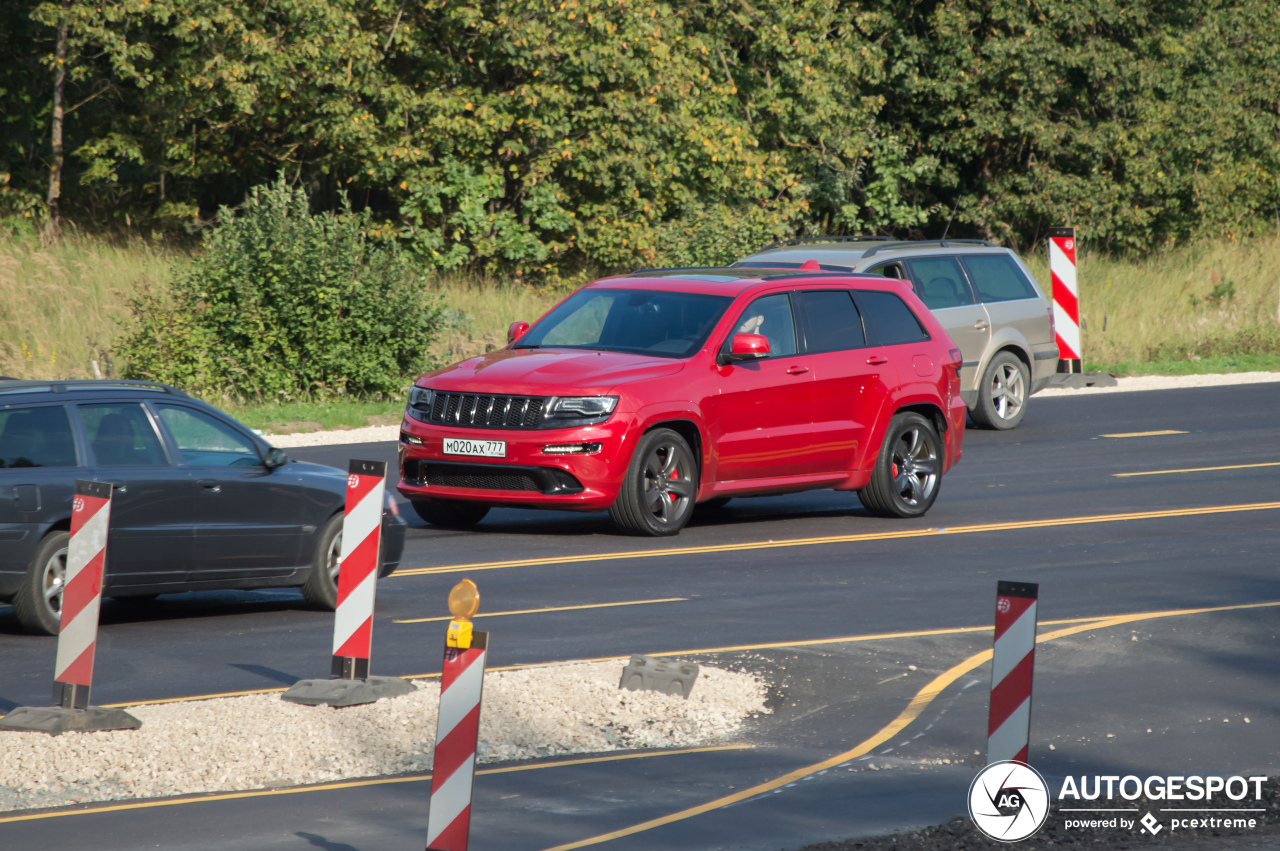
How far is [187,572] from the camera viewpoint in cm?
1039

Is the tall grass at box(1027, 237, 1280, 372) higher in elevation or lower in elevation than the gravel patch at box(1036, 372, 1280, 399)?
higher

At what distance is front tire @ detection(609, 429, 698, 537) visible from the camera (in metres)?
13.1

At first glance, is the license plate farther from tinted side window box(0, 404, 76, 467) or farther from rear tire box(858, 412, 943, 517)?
tinted side window box(0, 404, 76, 467)

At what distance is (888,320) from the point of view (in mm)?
15023

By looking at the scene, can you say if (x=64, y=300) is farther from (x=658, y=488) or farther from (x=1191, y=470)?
(x=1191, y=470)

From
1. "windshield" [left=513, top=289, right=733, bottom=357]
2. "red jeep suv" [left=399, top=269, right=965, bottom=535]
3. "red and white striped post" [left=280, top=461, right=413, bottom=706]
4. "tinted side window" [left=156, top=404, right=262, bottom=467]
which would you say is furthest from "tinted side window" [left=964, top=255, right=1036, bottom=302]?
"red and white striped post" [left=280, top=461, right=413, bottom=706]

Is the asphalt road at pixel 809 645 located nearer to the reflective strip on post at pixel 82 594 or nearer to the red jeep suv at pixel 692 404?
the red jeep suv at pixel 692 404

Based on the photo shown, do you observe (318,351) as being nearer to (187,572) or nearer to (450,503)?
(450,503)

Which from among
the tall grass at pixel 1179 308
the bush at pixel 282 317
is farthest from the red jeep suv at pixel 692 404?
the tall grass at pixel 1179 308

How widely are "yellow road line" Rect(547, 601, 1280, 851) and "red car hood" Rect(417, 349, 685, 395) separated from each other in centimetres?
423

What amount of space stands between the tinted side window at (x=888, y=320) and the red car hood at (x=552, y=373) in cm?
217

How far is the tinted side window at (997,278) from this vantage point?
2072cm

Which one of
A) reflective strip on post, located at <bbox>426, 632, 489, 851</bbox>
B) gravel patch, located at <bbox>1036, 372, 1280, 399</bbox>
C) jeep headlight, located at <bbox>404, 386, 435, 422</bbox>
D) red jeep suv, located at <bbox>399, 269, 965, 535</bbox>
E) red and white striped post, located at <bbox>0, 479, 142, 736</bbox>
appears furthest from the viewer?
gravel patch, located at <bbox>1036, 372, 1280, 399</bbox>
